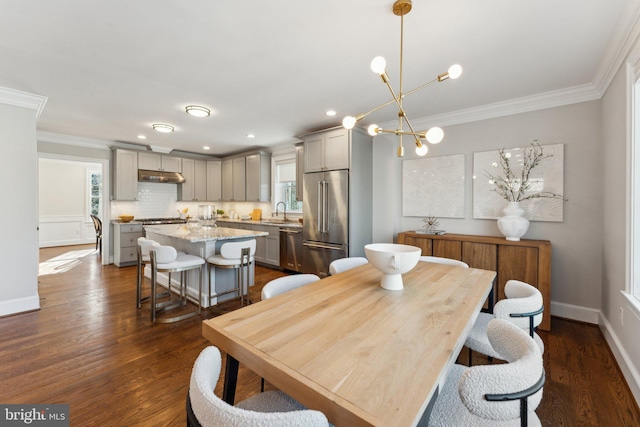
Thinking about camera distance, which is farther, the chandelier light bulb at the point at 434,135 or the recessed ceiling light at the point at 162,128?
the recessed ceiling light at the point at 162,128

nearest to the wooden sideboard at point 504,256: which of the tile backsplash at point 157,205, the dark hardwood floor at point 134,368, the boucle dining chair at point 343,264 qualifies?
the dark hardwood floor at point 134,368

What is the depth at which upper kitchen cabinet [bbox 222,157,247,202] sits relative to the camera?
6383 mm

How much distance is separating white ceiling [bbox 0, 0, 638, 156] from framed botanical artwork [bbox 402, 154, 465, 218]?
2.37 feet

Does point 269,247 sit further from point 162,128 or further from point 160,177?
point 160,177

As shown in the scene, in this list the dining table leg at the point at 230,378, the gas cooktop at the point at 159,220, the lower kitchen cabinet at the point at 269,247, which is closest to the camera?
the dining table leg at the point at 230,378

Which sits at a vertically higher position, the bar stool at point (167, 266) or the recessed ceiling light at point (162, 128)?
the recessed ceiling light at point (162, 128)

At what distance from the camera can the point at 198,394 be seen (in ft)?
2.35

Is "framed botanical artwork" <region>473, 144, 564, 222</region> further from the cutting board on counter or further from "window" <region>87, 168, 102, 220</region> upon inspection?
"window" <region>87, 168, 102, 220</region>

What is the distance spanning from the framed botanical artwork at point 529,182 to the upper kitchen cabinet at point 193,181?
234 inches

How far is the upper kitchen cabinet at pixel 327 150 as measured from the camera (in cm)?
411

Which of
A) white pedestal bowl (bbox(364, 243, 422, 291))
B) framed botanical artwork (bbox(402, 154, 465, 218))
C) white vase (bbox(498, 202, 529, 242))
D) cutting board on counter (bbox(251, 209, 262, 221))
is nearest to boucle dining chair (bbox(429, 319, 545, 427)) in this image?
white pedestal bowl (bbox(364, 243, 422, 291))

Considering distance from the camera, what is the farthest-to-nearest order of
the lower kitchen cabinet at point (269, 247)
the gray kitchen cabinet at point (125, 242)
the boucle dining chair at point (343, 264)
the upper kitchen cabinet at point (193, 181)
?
the upper kitchen cabinet at point (193, 181), the gray kitchen cabinet at point (125, 242), the lower kitchen cabinet at point (269, 247), the boucle dining chair at point (343, 264)

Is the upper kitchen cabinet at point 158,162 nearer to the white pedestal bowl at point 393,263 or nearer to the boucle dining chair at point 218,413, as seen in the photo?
the white pedestal bowl at point 393,263

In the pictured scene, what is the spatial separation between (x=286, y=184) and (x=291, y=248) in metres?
1.71
